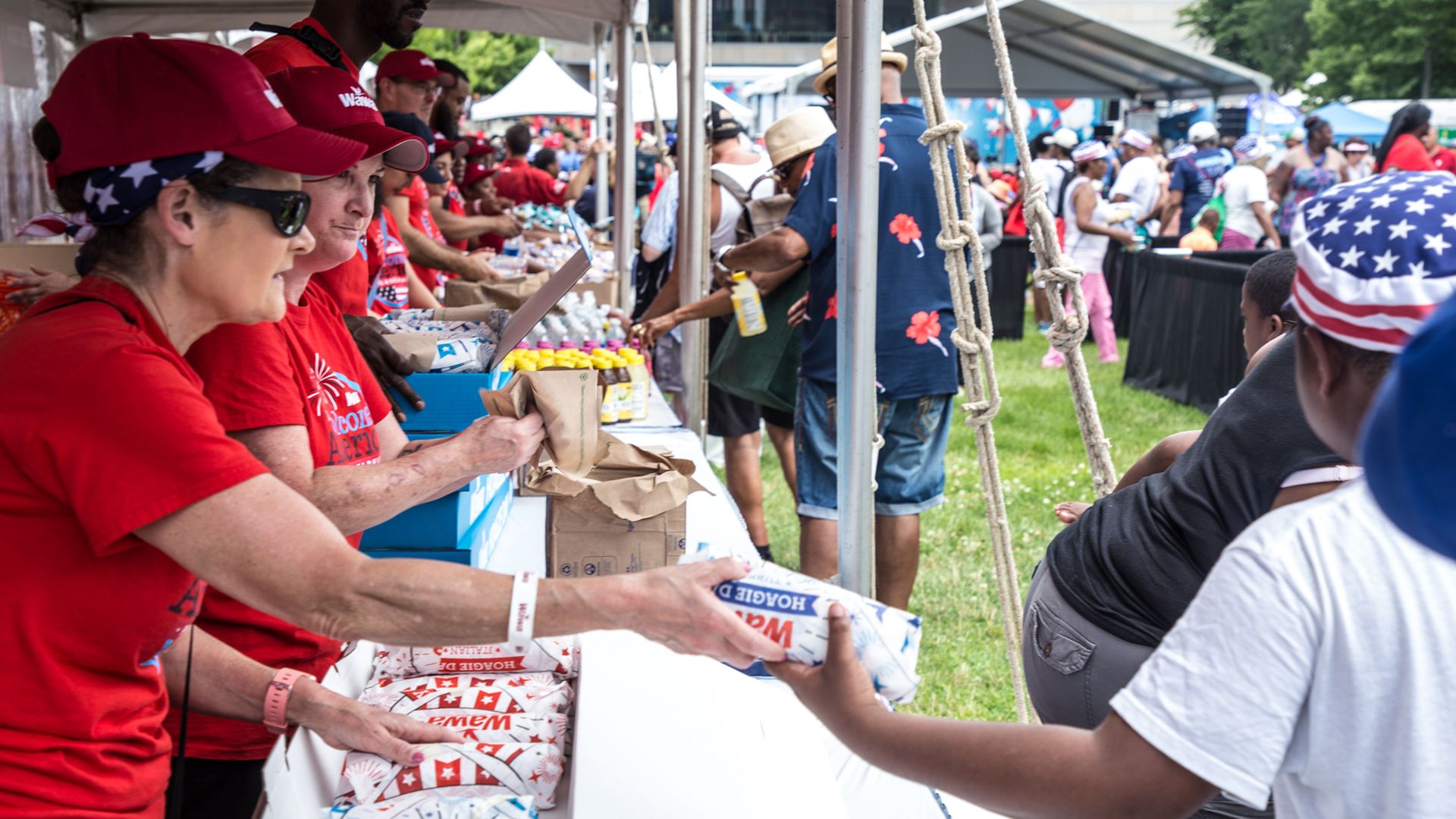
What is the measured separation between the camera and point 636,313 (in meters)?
6.90

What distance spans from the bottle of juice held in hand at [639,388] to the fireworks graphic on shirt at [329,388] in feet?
7.33

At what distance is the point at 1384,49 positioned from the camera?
41.1 meters

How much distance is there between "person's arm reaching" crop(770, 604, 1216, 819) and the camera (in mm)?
1115

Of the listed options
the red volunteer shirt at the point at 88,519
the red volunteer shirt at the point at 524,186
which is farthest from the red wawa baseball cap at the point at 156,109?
the red volunteer shirt at the point at 524,186

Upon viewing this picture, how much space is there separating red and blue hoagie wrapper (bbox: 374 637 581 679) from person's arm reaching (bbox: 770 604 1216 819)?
683 millimetres

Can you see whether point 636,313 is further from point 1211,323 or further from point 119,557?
point 119,557

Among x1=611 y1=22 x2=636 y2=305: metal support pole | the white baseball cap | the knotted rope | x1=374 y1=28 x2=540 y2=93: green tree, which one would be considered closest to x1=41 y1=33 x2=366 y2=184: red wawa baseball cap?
the knotted rope

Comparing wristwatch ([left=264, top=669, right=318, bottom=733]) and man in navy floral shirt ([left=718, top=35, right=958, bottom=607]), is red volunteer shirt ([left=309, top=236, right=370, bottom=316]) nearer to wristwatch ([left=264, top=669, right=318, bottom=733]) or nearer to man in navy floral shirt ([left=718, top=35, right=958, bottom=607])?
wristwatch ([left=264, top=669, right=318, bottom=733])

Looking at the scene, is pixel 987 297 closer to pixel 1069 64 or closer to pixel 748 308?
pixel 748 308

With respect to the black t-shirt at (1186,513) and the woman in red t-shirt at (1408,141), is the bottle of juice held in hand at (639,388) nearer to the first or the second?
the black t-shirt at (1186,513)

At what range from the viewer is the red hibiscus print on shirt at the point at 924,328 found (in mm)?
3721

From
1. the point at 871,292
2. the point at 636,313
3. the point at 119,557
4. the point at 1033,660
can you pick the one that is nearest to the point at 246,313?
the point at 119,557

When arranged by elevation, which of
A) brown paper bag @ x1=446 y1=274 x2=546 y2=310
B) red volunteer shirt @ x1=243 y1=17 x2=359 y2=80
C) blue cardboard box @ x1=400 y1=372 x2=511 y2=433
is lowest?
brown paper bag @ x1=446 y1=274 x2=546 y2=310

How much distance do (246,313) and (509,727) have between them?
0.71 m
